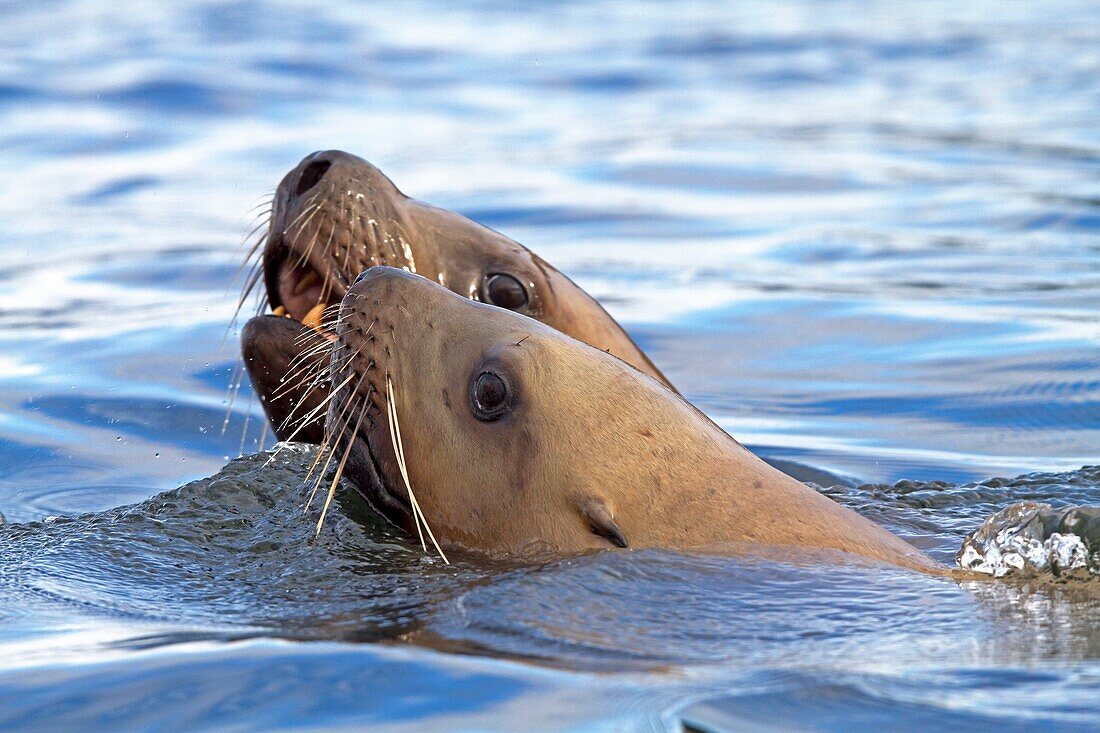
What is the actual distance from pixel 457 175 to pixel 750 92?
560 cm

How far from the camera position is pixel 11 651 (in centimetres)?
356

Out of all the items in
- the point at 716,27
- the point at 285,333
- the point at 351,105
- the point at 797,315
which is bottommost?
the point at 285,333

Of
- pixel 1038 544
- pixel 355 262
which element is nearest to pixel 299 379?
pixel 355 262

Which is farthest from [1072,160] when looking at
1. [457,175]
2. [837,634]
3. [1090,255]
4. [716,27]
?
[837,634]

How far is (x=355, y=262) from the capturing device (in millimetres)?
5238

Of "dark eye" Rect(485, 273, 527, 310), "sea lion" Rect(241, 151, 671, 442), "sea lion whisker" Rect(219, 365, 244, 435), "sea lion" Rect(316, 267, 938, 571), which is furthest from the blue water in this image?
"dark eye" Rect(485, 273, 527, 310)

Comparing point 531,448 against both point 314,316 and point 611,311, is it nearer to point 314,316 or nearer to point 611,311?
point 314,316

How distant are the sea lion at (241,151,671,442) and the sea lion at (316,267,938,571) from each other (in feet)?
2.22

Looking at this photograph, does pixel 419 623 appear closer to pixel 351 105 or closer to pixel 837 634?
pixel 837 634

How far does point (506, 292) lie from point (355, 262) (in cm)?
49

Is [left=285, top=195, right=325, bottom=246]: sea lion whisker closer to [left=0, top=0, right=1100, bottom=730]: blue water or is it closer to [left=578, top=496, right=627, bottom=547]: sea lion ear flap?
[left=0, top=0, right=1100, bottom=730]: blue water

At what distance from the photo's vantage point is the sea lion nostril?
5359mm

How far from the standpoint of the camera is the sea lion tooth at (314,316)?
5.13 meters

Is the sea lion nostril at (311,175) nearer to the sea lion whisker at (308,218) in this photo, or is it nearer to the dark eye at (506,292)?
the sea lion whisker at (308,218)
